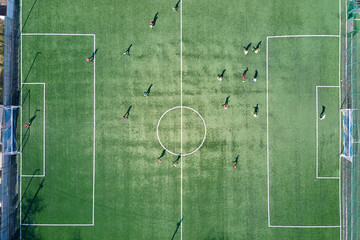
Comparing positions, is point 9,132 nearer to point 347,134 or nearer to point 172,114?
point 172,114

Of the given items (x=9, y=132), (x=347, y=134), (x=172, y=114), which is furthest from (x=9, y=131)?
(x=347, y=134)

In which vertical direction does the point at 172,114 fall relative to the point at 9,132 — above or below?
above

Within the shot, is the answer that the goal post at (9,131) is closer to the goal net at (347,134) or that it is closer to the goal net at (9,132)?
the goal net at (9,132)

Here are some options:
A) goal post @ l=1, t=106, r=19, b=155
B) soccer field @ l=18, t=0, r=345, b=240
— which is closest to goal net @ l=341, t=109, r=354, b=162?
soccer field @ l=18, t=0, r=345, b=240

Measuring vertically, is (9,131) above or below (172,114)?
below

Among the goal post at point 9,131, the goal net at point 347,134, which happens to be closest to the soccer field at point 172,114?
the goal net at point 347,134

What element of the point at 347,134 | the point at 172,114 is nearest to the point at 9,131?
the point at 172,114

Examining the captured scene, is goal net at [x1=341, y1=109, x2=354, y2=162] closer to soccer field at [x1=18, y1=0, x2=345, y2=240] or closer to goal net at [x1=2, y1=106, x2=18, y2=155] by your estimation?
soccer field at [x1=18, y1=0, x2=345, y2=240]

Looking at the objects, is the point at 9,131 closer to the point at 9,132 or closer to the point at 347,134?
the point at 9,132

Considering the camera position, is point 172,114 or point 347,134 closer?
point 347,134
